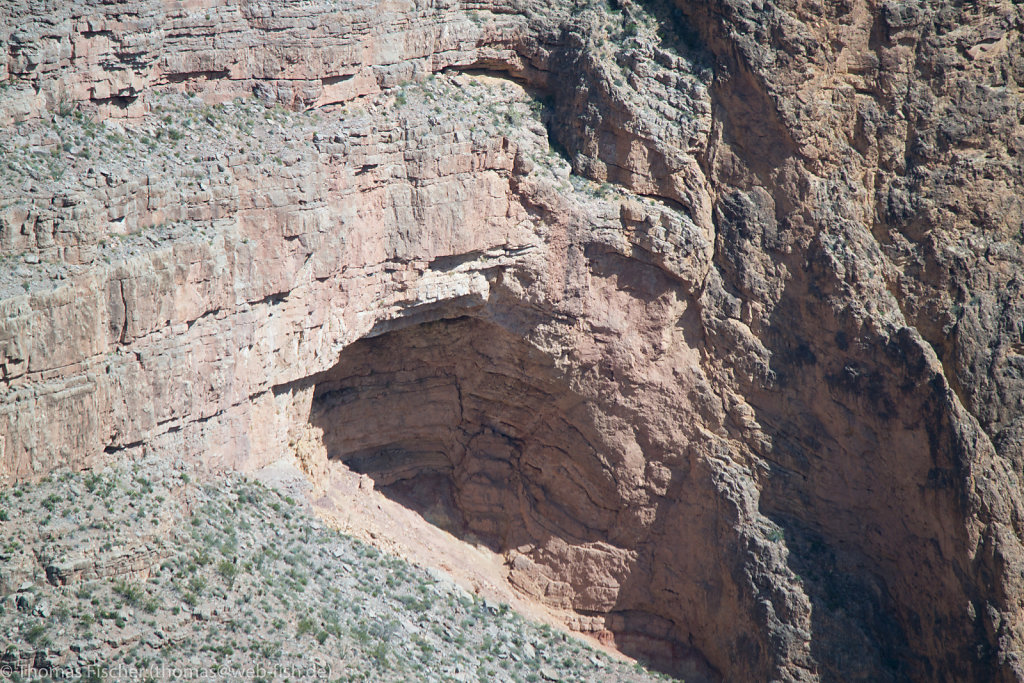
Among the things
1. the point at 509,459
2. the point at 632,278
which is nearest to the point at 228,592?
the point at 509,459

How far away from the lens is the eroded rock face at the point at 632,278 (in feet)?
71.9

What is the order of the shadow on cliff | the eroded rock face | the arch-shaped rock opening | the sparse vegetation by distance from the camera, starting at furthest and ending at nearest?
the arch-shaped rock opening < the shadow on cliff < the eroded rock face < the sparse vegetation

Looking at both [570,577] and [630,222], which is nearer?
[630,222]

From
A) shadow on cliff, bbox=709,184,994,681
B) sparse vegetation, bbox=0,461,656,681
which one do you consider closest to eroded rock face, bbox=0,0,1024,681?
shadow on cliff, bbox=709,184,994,681

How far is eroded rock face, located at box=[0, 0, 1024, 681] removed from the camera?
21.9 m

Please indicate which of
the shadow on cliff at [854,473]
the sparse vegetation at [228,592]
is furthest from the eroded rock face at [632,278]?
the sparse vegetation at [228,592]

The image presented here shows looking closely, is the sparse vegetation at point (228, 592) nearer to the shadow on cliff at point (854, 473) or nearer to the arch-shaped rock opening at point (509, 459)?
the arch-shaped rock opening at point (509, 459)

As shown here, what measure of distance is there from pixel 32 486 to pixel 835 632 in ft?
57.1

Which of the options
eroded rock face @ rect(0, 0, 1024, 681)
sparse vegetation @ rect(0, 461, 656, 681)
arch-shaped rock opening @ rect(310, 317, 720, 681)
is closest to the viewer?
sparse vegetation @ rect(0, 461, 656, 681)

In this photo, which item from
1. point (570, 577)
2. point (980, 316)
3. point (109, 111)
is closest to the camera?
point (109, 111)

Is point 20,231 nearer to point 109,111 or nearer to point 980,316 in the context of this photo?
point 109,111

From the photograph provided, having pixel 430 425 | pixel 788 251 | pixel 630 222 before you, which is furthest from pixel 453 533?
pixel 788 251

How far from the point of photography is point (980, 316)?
78.4ft

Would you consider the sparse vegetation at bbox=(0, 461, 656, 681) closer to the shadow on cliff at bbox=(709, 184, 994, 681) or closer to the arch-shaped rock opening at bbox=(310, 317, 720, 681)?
the arch-shaped rock opening at bbox=(310, 317, 720, 681)
